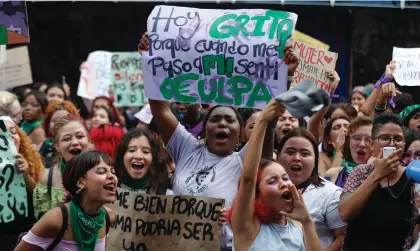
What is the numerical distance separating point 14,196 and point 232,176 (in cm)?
155

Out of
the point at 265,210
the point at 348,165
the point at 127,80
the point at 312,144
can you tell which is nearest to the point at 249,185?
the point at 265,210

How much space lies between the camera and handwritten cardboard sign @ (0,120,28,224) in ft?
23.8

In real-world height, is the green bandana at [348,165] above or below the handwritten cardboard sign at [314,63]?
below

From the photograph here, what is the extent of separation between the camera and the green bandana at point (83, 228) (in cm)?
638

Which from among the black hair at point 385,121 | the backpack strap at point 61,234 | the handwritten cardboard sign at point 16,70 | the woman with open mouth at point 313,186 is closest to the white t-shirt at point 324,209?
the woman with open mouth at point 313,186

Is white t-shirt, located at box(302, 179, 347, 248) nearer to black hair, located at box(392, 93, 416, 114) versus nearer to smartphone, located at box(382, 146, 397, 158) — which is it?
smartphone, located at box(382, 146, 397, 158)

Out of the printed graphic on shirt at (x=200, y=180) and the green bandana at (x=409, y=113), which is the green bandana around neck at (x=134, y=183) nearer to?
the printed graphic on shirt at (x=200, y=180)

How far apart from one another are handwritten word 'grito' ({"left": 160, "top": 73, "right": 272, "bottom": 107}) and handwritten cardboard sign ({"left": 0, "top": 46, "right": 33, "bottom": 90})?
6.68 m

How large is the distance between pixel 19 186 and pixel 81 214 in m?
1.09

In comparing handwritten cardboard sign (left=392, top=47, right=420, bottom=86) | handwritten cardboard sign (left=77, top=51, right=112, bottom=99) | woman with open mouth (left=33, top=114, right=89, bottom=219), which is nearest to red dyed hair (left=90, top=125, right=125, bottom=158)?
woman with open mouth (left=33, top=114, right=89, bottom=219)

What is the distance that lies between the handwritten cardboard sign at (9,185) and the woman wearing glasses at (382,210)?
2.20 metres

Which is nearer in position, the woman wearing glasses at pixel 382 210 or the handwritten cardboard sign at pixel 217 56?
the woman wearing glasses at pixel 382 210

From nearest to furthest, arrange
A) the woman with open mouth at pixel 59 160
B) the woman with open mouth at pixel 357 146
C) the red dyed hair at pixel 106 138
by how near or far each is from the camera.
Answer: the woman with open mouth at pixel 59 160 → the woman with open mouth at pixel 357 146 → the red dyed hair at pixel 106 138

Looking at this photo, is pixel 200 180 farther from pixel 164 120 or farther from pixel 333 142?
pixel 333 142
